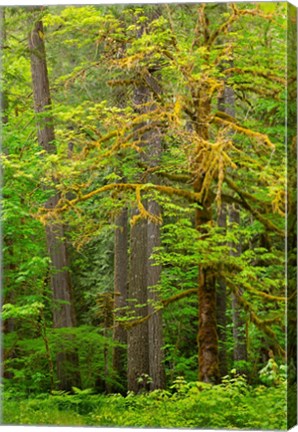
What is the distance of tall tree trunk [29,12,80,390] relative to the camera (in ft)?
34.5

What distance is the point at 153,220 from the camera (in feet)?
34.1

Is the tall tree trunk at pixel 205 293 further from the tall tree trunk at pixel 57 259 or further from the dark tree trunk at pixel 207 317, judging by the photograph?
the tall tree trunk at pixel 57 259

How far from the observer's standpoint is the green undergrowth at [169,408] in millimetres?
9875

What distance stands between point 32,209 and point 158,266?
1.54 metres

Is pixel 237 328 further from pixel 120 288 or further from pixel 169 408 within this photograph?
pixel 120 288

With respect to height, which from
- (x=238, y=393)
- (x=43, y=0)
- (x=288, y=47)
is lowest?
(x=238, y=393)

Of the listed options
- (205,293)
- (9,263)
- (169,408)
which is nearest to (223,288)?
(205,293)

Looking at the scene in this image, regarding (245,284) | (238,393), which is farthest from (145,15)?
(238,393)

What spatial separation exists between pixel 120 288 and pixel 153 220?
0.80m

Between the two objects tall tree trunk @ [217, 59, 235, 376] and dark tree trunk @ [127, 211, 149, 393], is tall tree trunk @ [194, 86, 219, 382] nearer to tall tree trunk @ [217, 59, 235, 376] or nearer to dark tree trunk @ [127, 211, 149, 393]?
tall tree trunk @ [217, 59, 235, 376]

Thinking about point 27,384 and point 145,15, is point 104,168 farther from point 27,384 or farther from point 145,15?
point 27,384

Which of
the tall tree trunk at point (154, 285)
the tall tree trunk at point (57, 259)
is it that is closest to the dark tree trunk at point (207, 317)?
the tall tree trunk at point (154, 285)

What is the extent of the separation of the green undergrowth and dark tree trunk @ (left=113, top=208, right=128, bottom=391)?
0.35 meters

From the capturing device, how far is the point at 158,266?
1042 centimetres
